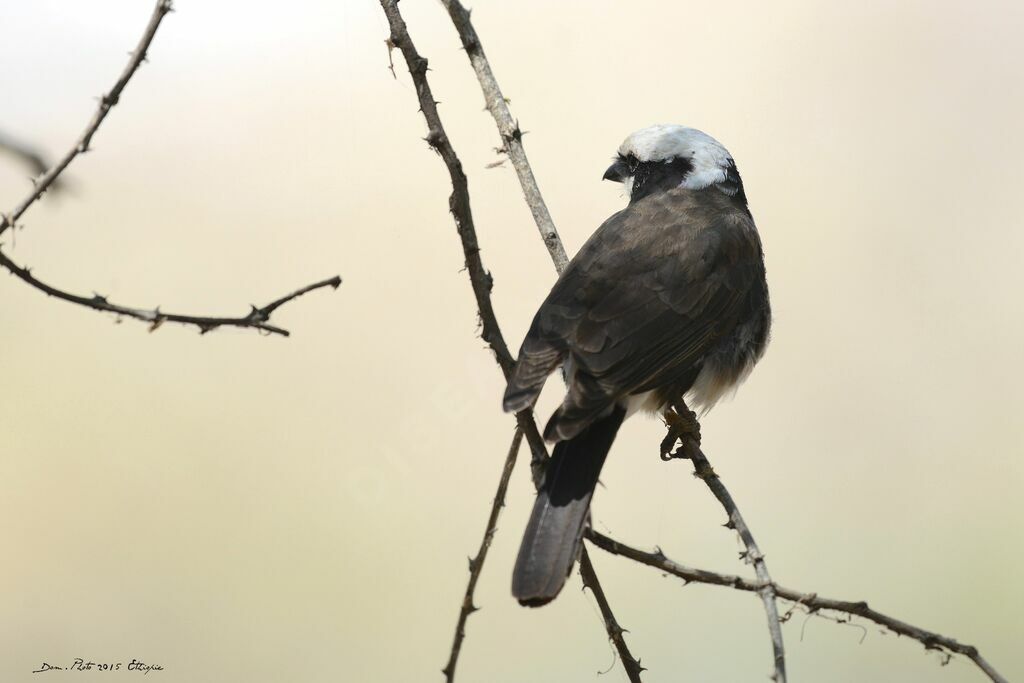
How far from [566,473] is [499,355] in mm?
474

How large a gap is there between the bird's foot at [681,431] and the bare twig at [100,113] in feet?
7.29

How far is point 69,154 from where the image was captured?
204 cm

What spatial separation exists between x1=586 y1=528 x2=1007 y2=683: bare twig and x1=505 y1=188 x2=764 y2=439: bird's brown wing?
0.69m

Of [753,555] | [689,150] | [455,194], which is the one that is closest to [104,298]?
[455,194]

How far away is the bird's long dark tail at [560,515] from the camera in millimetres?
2742

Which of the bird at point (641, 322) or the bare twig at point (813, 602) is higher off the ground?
the bird at point (641, 322)

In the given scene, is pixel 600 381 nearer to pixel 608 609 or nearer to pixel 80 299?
pixel 608 609

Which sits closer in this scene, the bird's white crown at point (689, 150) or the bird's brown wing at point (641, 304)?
the bird's brown wing at point (641, 304)

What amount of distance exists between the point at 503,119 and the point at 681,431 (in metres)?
1.33

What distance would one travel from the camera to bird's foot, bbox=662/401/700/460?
370 centimetres

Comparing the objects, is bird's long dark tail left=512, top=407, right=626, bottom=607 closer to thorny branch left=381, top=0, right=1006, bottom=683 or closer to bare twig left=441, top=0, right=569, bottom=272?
thorny branch left=381, top=0, right=1006, bottom=683

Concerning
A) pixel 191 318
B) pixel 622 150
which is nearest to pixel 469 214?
pixel 191 318

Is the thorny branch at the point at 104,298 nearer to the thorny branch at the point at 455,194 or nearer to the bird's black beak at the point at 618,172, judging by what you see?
the thorny branch at the point at 455,194

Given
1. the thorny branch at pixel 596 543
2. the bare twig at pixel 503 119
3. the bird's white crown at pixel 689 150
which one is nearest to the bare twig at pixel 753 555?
the thorny branch at pixel 596 543
